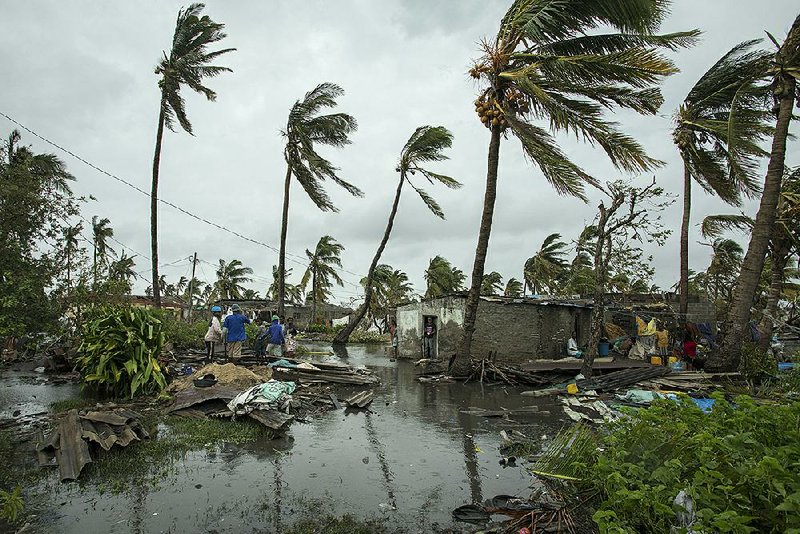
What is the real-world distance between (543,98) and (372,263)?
16621 millimetres

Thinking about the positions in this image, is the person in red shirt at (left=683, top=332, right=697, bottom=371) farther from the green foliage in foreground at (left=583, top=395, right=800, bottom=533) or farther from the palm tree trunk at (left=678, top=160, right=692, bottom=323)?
the green foliage in foreground at (left=583, top=395, right=800, bottom=533)

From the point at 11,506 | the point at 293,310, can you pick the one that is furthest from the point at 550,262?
the point at 11,506

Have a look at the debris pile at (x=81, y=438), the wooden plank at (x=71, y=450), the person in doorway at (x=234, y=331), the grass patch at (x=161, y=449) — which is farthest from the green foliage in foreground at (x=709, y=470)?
the person in doorway at (x=234, y=331)

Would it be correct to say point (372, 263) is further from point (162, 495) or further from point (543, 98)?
point (162, 495)

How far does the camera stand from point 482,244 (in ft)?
41.4

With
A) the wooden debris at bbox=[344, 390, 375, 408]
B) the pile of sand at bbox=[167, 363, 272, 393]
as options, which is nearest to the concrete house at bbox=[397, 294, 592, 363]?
the wooden debris at bbox=[344, 390, 375, 408]

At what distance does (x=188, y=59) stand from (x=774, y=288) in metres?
21.6

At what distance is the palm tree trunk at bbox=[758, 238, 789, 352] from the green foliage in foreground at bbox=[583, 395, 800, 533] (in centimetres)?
1139

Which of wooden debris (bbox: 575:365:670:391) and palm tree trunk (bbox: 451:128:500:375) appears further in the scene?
palm tree trunk (bbox: 451:128:500:375)

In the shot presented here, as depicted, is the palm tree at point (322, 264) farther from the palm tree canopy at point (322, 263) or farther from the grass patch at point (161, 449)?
the grass patch at point (161, 449)

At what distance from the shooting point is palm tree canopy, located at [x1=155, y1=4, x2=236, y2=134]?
17125 mm

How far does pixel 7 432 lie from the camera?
21.9ft

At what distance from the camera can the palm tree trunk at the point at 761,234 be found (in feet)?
35.0

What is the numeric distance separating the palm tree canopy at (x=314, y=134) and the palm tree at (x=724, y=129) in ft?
45.3
